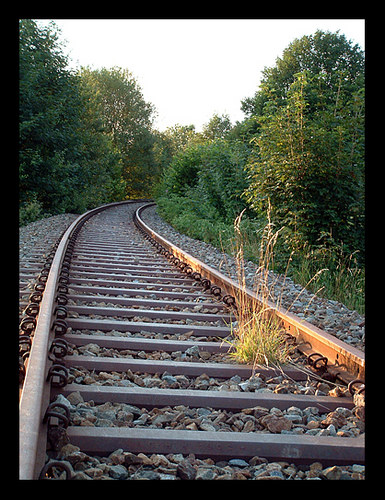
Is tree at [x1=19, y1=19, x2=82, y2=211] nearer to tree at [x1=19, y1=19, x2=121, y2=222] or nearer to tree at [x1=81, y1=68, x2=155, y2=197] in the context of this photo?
tree at [x1=19, y1=19, x2=121, y2=222]

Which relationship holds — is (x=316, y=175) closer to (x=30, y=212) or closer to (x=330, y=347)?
(x=330, y=347)

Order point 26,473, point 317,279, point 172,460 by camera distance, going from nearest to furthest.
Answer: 1. point 26,473
2. point 172,460
3. point 317,279

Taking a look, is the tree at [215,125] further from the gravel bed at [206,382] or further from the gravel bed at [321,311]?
the gravel bed at [206,382]

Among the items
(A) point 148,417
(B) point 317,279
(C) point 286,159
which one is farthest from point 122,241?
(A) point 148,417

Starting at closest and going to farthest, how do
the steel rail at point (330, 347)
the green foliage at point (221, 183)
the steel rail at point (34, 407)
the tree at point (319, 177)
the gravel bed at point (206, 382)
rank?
the steel rail at point (34, 407) < the gravel bed at point (206, 382) < the steel rail at point (330, 347) < the tree at point (319, 177) < the green foliage at point (221, 183)

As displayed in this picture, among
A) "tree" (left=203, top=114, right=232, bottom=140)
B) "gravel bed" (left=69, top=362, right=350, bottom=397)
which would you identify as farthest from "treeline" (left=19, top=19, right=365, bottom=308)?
"tree" (left=203, top=114, right=232, bottom=140)

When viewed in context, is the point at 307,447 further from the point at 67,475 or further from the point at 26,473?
the point at 26,473

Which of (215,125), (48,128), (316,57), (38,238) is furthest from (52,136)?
(215,125)

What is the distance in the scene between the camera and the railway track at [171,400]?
190 cm

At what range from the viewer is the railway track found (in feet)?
6.24

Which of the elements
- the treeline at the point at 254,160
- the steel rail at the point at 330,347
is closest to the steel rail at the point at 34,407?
the steel rail at the point at 330,347

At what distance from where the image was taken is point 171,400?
2463 mm
